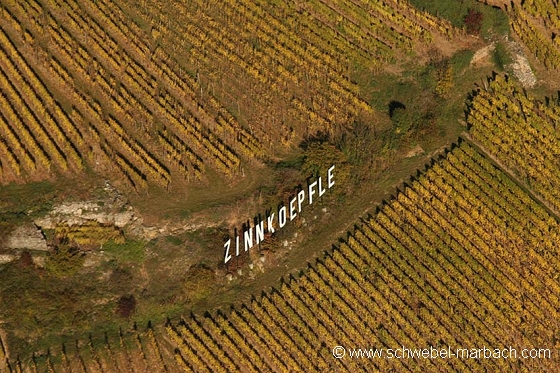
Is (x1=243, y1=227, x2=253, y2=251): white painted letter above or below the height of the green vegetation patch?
below

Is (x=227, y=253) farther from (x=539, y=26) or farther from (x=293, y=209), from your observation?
(x=539, y=26)

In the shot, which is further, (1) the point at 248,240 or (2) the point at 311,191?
(2) the point at 311,191

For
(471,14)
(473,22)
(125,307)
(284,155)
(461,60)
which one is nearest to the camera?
(125,307)

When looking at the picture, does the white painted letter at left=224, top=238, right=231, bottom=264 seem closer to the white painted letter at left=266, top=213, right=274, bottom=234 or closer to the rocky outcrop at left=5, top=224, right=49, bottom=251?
the white painted letter at left=266, top=213, right=274, bottom=234

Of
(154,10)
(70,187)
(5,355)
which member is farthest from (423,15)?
(5,355)

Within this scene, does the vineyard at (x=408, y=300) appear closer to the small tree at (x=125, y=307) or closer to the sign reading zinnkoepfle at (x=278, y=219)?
the small tree at (x=125, y=307)

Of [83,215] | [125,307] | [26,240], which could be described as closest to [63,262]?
[26,240]

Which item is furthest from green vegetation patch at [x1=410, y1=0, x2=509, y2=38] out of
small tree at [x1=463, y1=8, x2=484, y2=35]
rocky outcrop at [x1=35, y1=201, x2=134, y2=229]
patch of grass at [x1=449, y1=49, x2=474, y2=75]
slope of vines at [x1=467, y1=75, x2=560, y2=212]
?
rocky outcrop at [x1=35, y1=201, x2=134, y2=229]
